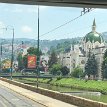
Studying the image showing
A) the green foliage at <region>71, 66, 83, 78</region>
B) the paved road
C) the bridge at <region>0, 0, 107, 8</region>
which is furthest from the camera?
the green foliage at <region>71, 66, 83, 78</region>

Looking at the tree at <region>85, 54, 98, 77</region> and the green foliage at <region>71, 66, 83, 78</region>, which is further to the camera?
the green foliage at <region>71, 66, 83, 78</region>

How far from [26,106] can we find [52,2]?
14.6m

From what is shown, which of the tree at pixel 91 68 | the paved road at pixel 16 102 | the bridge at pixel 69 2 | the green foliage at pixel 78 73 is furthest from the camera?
the green foliage at pixel 78 73

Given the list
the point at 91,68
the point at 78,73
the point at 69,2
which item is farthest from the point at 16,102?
the point at 78,73

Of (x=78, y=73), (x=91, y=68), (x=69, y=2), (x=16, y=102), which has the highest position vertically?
(x=91, y=68)

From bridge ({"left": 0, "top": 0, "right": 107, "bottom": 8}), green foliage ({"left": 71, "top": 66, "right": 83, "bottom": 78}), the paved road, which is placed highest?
bridge ({"left": 0, "top": 0, "right": 107, "bottom": 8})

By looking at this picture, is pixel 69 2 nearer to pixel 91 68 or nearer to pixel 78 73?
pixel 91 68

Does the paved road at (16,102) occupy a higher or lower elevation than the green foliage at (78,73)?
lower

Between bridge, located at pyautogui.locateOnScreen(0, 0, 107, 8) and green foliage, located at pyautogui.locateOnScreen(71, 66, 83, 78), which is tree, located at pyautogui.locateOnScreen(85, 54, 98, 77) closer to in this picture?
green foliage, located at pyautogui.locateOnScreen(71, 66, 83, 78)

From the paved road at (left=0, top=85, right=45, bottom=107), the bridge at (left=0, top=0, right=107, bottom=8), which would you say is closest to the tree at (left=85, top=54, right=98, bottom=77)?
the paved road at (left=0, top=85, right=45, bottom=107)

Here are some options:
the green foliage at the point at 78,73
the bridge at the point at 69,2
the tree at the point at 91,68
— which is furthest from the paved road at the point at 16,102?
the green foliage at the point at 78,73

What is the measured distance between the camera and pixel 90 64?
18400 centimetres

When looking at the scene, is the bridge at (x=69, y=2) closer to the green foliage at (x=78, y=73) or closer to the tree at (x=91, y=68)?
the tree at (x=91, y=68)

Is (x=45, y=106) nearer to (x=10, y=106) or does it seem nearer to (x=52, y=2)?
(x=10, y=106)
